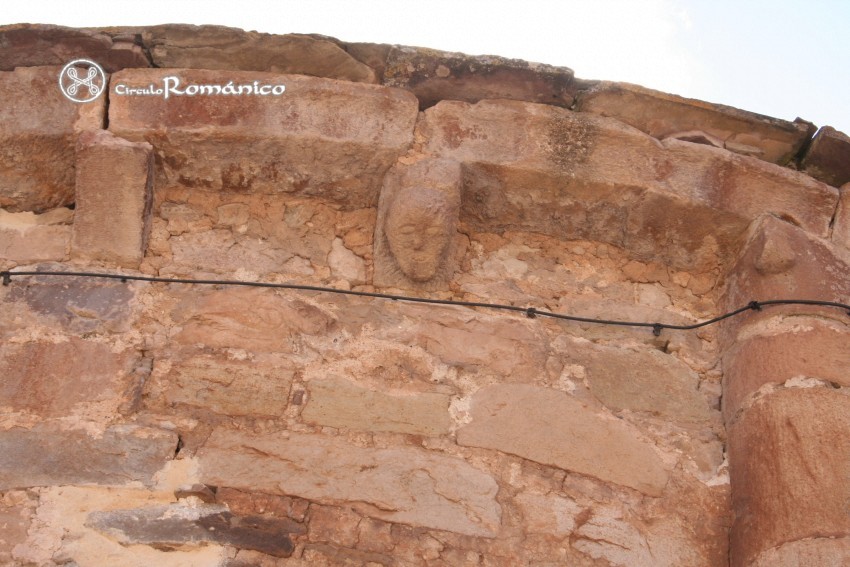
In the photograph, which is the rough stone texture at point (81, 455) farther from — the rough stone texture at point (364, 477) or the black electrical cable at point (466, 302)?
the black electrical cable at point (466, 302)

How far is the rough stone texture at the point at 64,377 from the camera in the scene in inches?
115

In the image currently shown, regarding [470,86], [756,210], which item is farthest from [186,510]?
[756,210]

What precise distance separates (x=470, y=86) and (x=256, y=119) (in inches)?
28.7

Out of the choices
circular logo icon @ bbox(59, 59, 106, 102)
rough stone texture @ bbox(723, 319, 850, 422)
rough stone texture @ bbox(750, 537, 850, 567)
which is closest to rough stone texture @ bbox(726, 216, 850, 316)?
rough stone texture @ bbox(723, 319, 850, 422)

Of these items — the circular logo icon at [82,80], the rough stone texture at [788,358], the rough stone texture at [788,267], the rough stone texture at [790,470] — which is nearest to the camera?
the rough stone texture at [790,470]

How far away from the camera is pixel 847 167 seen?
3.62 meters

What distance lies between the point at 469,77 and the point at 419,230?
0.61 metres

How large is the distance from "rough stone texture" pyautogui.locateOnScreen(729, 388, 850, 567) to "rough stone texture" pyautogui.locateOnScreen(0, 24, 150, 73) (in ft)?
7.47

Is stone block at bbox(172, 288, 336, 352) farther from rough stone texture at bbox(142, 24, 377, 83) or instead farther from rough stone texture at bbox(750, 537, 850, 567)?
rough stone texture at bbox(750, 537, 850, 567)

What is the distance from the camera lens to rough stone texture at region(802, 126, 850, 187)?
360 cm

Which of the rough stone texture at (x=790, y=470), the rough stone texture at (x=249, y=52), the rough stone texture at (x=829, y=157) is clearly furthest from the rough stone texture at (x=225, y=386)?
the rough stone texture at (x=829, y=157)

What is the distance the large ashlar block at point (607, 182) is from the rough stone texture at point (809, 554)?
1.12m

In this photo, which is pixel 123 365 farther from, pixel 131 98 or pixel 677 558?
pixel 677 558

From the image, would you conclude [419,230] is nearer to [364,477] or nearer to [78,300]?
[364,477]
